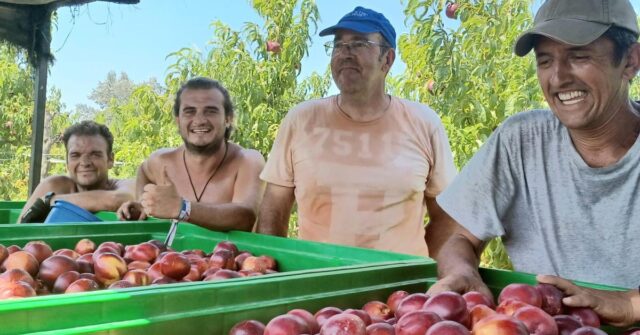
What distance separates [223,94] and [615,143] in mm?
1936

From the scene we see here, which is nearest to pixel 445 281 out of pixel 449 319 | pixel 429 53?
pixel 449 319

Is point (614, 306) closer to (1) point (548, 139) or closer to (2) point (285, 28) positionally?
(1) point (548, 139)

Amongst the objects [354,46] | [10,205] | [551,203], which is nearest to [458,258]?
[551,203]

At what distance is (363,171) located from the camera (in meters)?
2.49

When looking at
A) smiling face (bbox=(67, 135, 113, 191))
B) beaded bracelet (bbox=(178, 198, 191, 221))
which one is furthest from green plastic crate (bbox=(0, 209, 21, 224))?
beaded bracelet (bbox=(178, 198, 191, 221))

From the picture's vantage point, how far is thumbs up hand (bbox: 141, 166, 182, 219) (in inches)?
89.7

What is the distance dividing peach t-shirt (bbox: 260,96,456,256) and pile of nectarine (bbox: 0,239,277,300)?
0.58 metres

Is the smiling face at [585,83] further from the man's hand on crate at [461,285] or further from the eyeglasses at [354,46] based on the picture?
the eyeglasses at [354,46]

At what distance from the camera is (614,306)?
4.13 feet

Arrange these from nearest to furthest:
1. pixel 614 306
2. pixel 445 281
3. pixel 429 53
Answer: pixel 614 306
pixel 445 281
pixel 429 53

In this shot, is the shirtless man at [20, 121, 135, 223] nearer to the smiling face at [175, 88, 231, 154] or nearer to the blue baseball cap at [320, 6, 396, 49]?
the smiling face at [175, 88, 231, 154]

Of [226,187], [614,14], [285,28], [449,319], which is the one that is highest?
[285,28]

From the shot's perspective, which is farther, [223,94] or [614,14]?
[223,94]

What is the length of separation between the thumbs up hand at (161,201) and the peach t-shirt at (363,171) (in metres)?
0.50
